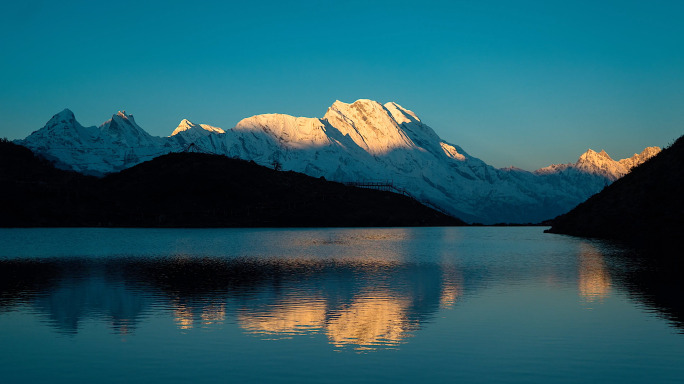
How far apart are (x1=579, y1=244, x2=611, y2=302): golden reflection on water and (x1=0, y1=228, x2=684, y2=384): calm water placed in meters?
0.23

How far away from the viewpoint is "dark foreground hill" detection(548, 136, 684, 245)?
119750 millimetres

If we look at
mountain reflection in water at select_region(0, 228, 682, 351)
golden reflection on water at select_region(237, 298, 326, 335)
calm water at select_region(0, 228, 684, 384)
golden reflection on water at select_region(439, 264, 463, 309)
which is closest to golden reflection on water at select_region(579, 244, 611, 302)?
mountain reflection in water at select_region(0, 228, 682, 351)

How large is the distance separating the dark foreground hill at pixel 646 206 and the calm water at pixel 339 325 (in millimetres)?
58254

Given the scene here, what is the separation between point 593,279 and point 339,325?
3316 cm

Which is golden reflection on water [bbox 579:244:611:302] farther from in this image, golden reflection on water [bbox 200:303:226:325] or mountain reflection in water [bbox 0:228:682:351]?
golden reflection on water [bbox 200:303:226:325]

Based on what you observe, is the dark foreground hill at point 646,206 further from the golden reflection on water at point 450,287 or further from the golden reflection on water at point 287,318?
the golden reflection on water at point 287,318

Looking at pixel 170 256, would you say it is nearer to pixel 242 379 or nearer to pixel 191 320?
pixel 191 320

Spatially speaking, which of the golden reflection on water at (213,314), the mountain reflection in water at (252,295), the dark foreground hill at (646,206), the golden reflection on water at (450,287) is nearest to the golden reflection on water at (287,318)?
the mountain reflection in water at (252,295)

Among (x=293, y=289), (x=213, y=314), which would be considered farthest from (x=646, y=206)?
(x=213, y=314)

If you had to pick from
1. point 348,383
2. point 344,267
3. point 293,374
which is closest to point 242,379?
point 293,374

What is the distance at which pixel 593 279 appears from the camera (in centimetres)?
5966

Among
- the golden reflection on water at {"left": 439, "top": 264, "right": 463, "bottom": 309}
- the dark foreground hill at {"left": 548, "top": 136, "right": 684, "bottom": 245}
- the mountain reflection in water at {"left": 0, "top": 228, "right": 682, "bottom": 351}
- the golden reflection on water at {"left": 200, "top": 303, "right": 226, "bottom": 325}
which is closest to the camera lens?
the mountain reflection in water at {"left": 0, "top": 228, "right": 682, "bottom": 351}

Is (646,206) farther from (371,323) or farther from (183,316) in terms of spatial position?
(183,316)

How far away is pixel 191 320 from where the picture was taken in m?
37.6
